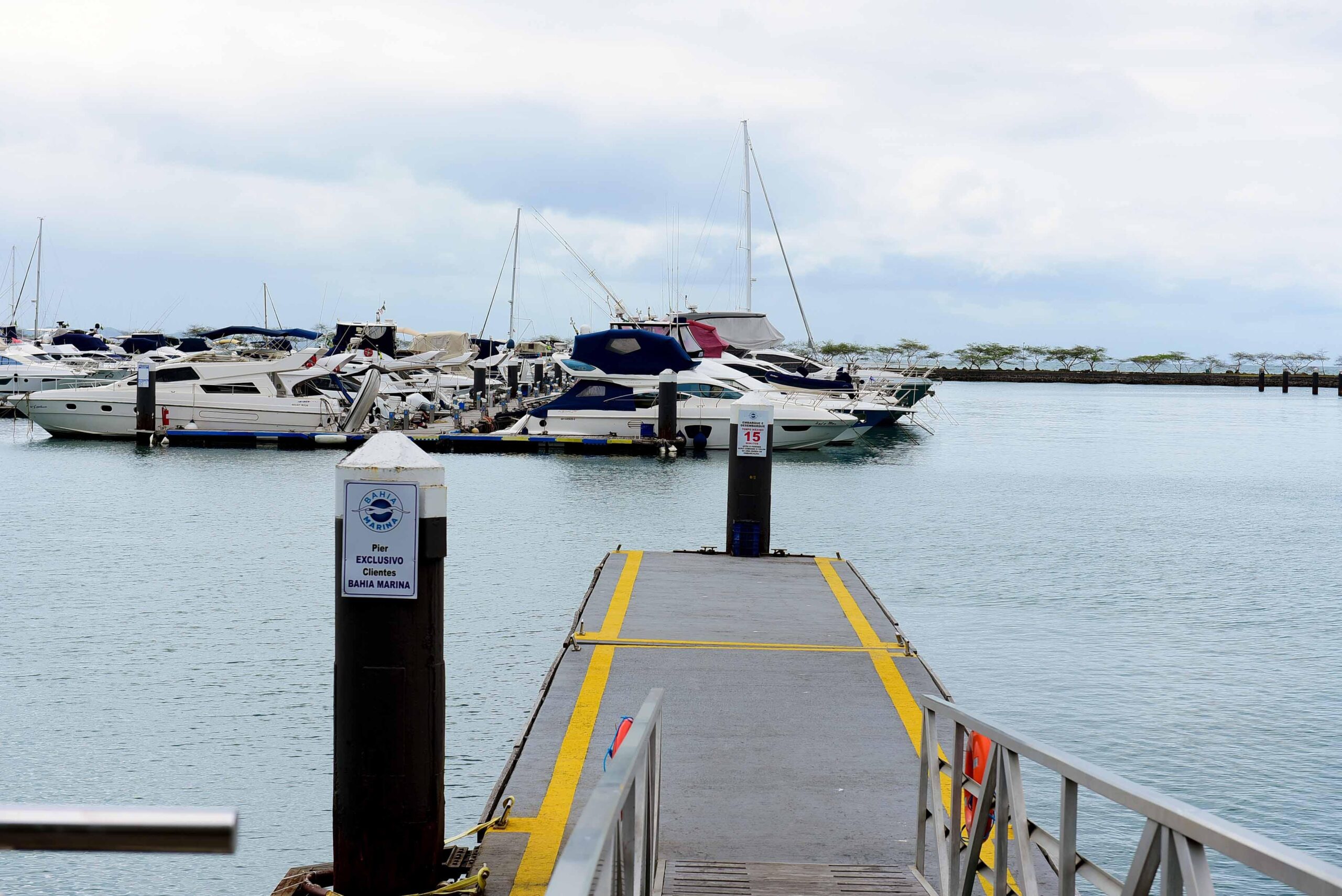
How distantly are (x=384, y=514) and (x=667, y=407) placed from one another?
103 ft

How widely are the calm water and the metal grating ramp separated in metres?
3.12

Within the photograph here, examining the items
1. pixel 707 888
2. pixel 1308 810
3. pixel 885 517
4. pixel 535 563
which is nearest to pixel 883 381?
pixel 885 517

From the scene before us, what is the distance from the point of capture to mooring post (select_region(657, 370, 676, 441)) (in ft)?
120

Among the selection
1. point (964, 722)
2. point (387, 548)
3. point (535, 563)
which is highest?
point (387, 548)

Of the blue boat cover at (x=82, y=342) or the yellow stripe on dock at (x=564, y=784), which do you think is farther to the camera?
the blue boat cover at (x=82, y=342)

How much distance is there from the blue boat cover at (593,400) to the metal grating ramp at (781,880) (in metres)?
33.0

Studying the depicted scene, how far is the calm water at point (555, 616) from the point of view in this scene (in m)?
9.01

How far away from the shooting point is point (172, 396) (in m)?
39.1

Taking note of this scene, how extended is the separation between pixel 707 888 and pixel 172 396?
124ft

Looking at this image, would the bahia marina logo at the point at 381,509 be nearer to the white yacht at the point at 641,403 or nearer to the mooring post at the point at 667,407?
the mooring post at the point at 667,407

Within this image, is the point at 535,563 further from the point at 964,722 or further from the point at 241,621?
the point at 964,722

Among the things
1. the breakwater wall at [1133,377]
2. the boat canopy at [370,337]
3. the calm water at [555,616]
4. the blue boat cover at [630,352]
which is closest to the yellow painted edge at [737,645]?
the calm water at [555,616]

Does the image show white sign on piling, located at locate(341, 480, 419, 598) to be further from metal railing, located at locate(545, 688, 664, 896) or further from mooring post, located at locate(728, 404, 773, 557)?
mooring post, located at locate(728, 404, 773, 557)

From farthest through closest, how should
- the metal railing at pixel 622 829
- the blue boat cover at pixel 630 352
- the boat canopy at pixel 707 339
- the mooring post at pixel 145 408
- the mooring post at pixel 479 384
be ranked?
the boat canopy at pixel 707 339 → the mooring post at pixel 479 384 → the blue boat cover at pixel 630 352 → the mooring post at pixel 145 408 → the metal railing at pixel 622 829
